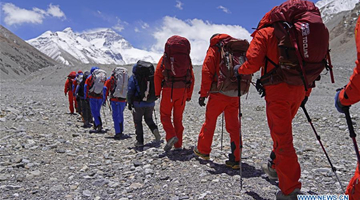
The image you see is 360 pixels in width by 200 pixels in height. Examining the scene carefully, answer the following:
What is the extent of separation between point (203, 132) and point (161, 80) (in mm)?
1812

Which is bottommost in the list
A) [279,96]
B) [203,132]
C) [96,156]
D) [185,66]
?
[96,156]

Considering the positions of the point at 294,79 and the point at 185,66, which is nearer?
the point at 294,79

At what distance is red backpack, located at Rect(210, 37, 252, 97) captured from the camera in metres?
5.61

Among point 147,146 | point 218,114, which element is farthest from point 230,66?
point 147,146

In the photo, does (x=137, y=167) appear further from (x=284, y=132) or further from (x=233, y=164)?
(x=284, y=132)

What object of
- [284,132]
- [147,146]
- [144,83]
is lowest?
[147,146]

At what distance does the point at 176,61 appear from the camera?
6.73 metres

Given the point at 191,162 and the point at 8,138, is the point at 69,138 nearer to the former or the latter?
the point at 8,138

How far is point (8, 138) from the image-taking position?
27.4 ft

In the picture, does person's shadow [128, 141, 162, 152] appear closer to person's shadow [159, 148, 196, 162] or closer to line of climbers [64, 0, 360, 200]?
line of climbers [64, 0, 360, 200]

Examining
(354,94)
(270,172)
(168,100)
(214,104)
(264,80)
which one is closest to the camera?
(354,94)

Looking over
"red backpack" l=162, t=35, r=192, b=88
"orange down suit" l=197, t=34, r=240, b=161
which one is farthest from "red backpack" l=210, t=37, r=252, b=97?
"red backpack" l=162, t=35, r=192, b=88

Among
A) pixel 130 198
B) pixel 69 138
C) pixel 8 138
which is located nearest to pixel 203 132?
pixel 130 198

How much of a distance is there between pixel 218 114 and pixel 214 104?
24 centimetres
